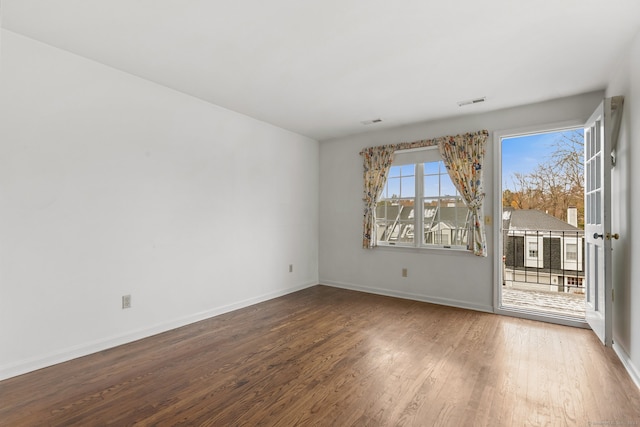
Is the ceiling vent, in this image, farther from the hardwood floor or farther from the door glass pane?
the hardwood floor

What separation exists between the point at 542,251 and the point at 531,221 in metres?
0.62

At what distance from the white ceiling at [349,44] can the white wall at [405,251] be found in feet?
0.96

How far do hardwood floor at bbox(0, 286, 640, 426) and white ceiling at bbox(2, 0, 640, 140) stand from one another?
8.48 feet

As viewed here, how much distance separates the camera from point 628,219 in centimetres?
254

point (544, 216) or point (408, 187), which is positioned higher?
point (408, 187)

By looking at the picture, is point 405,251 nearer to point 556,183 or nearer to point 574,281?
point 574,281

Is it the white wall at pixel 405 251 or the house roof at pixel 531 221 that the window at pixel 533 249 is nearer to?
the house roof at pixel 531 221

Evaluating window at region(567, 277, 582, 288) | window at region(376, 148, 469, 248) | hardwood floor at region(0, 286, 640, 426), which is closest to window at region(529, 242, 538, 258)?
window at region(567, 277, 582, 288)

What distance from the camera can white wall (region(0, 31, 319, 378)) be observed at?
2438 millimetres

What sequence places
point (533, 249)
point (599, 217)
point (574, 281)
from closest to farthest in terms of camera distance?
point (599, 217)
point (574, 281)
point (533, 249)

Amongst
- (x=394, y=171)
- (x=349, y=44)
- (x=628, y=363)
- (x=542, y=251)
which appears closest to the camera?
(x=628, y=363)

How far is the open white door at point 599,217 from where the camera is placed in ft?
8.57

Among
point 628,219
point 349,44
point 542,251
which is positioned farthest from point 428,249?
point 542,251

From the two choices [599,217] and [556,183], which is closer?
[599,217]
